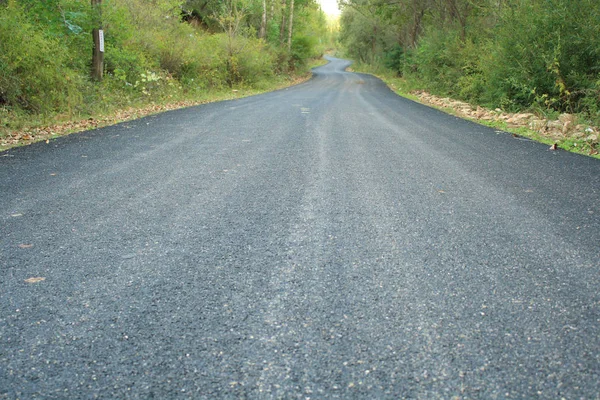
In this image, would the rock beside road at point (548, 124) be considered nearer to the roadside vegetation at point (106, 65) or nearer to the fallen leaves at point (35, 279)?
the fallen leaves at point (35, 279)

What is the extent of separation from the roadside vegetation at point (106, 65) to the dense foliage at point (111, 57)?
0.07 feet

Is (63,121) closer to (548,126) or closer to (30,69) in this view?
(30,69)

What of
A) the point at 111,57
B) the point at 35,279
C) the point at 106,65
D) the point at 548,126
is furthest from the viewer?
the point at 106,65

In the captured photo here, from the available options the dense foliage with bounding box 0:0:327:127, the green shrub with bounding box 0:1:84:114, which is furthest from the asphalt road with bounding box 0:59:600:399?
the dense foliage with bounding box 0:0:327:127

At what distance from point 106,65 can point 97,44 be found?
174 cm

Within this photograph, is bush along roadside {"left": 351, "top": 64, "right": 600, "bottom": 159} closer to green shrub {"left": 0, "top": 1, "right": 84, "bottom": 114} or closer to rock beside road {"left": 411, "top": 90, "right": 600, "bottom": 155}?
rock beside road {"left": 411, "top": 90, "right": 600, "bottom": 155}

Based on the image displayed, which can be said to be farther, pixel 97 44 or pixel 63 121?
pixel 97 44

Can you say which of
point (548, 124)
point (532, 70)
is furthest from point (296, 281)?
point (532, 70)

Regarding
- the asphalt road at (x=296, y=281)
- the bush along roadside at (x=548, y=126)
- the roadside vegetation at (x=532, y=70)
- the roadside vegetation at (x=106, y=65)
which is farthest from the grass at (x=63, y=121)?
the roadside vegetation at (x=532, y=70)

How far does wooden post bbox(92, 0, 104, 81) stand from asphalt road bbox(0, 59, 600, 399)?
8011 mm

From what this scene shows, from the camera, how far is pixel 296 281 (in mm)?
2871

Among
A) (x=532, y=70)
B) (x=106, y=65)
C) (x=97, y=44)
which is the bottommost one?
(x=106, y=65)

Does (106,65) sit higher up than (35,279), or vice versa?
(106,65)

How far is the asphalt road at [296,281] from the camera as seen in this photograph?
6.64 feet
